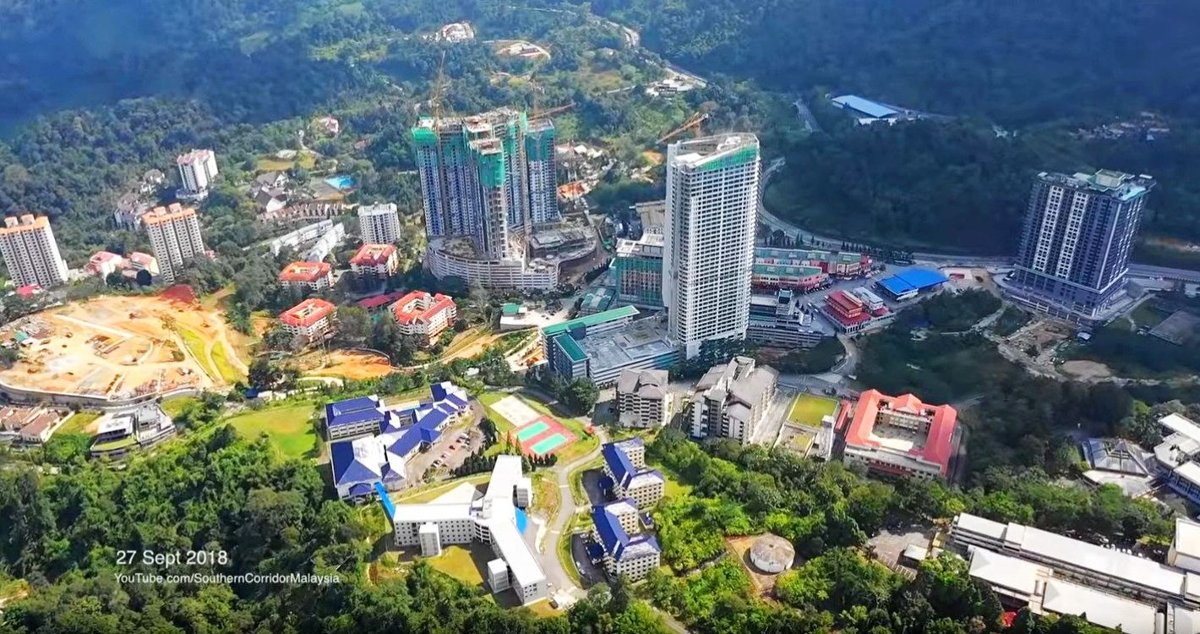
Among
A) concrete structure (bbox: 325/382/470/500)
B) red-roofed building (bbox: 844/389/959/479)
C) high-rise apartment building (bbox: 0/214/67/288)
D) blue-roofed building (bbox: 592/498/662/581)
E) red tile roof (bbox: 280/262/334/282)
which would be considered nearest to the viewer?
blue-roofed building (bbox: 592/498/662/581)

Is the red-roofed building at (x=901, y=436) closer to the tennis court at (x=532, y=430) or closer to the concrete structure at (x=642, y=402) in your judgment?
the concrete structure at (x=642, y=402)

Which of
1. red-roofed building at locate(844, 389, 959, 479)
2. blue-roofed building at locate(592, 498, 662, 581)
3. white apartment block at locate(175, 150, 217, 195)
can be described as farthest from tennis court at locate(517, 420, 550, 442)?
white apartment block at locate(175, 150, 217, 195)

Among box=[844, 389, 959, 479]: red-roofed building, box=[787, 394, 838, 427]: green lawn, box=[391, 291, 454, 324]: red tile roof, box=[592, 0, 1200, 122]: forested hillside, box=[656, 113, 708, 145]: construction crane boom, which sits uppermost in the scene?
box=[592, 0, 1200, 122]: forested hillside

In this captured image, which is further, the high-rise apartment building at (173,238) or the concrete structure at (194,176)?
the concrete structure at (194,176)

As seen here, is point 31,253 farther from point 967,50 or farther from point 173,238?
point 967,50

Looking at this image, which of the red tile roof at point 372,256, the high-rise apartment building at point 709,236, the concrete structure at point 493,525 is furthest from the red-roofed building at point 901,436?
the red tile roof at point 372,256

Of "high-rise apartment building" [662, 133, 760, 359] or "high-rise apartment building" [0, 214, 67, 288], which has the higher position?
"high-rise apartment building" [662, 133, 760, 359]

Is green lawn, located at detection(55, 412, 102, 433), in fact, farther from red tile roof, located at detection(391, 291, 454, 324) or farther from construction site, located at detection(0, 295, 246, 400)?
red tile roof, located at detection(391, 291, 454, 324)
